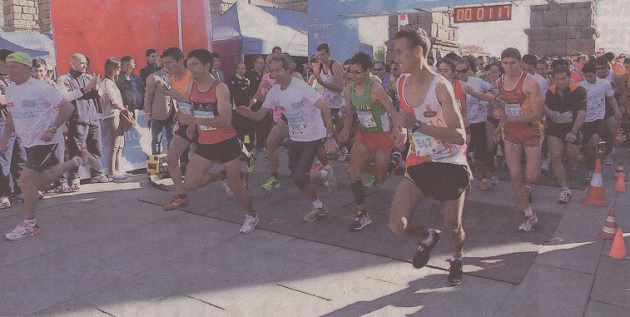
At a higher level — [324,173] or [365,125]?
[365,125]

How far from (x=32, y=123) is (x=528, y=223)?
5250mm

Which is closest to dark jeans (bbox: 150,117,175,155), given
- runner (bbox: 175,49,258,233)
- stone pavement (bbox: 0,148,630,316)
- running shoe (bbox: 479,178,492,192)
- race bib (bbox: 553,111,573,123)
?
stone pavement (bbox: 0,148,630,316)

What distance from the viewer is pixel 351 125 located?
19.4ft

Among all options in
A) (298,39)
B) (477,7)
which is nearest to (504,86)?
(477,7)

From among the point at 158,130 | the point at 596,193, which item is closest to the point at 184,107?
the point at 158,130

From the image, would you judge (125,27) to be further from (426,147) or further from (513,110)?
(426,147)

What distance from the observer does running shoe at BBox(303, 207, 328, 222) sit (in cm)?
576

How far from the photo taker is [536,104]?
5.27m

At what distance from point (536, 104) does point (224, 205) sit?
382 centimetres

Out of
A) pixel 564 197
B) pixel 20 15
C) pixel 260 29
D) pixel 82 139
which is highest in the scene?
pixel 20 15

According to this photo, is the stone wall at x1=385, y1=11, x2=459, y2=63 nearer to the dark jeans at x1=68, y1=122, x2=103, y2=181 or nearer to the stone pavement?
the dark jeans at x1=68, y1=122, x2=103, y2=181

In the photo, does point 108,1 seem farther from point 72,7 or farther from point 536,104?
point 536,104

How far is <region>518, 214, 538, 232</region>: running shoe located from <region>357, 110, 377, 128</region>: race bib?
1840mm

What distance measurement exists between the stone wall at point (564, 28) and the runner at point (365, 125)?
48.3 ft
